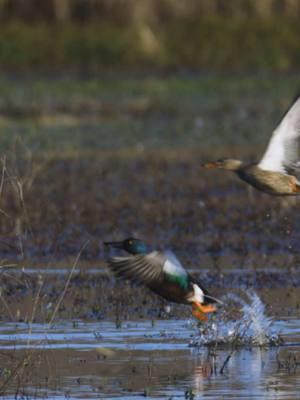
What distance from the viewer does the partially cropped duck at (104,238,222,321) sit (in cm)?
859

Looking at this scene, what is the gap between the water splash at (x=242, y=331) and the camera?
8891 mm

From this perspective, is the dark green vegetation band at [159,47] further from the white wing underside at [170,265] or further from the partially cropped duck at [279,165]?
the white wing underside at [170,265]

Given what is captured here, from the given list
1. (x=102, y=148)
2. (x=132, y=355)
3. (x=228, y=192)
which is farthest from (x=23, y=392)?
(x=102, y=148)

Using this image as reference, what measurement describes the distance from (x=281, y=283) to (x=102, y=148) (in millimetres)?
11022

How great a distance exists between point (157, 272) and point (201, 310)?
490mm

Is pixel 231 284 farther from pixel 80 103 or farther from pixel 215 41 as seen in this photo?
pixel 215 41

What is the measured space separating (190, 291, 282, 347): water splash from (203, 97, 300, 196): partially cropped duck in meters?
0.82

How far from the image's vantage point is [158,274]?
28.4 feet

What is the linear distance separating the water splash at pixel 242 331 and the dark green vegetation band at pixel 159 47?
26.5m

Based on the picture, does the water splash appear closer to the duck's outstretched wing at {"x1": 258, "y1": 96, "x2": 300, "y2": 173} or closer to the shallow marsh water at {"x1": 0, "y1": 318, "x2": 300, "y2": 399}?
the shallow marsh water at {"x1": 0, "y1": 318, "x2": 300, "y2": 399}

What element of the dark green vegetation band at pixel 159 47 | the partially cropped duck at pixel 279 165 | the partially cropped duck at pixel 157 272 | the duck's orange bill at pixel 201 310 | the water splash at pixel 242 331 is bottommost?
the water splash at pixel 242 331

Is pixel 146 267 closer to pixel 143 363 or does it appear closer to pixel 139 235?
pixel 143 363

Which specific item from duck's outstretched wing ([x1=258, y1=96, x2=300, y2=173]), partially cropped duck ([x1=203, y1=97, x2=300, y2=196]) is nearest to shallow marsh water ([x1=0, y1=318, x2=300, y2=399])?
partially cropped duck ([x1=203, y1=97, x2=300, y2=196])

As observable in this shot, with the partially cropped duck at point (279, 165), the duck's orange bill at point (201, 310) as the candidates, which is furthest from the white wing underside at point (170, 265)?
the partially cropped duck at point (279, 165)
